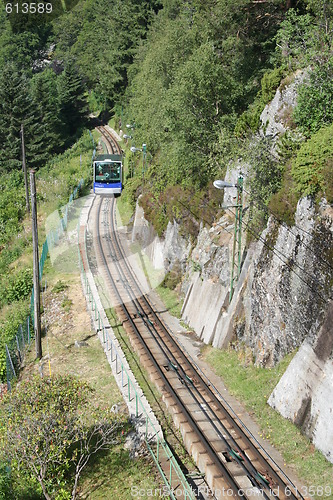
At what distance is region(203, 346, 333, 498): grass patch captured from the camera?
16.1 m

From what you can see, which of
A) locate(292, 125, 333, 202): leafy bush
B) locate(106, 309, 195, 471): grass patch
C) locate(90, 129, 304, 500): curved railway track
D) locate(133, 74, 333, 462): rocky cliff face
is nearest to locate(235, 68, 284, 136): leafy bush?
locate(133, 74, 333, 462): rocky cliff face

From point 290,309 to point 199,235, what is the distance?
1118cm

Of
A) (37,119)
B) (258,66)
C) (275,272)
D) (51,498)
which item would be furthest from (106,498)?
(37,119)

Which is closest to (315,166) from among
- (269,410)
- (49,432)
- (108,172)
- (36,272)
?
(269,410)

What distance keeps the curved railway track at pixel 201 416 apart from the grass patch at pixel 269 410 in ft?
2.20

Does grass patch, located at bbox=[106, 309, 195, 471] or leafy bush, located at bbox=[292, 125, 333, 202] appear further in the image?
leafy bush, located at bbox=[292, 125, 333, 202]

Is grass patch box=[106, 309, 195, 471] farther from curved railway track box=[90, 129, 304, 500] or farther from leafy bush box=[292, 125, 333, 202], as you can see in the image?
leafy bush box=[292, 125, 333, 202]

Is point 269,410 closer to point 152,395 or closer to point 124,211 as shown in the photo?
point 152,395

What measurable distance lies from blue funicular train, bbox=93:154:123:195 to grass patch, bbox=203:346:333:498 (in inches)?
1031

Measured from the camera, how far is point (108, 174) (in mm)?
47938

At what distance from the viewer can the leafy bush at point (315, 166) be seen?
731 inches

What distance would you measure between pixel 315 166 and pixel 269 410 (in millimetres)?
9449

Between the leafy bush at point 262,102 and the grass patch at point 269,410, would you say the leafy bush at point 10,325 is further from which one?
the leafy bush at point 262,102

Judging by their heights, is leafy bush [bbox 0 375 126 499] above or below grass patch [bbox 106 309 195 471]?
above
